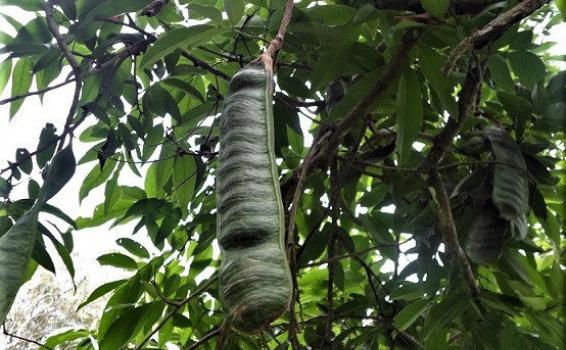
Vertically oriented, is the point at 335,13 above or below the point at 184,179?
above

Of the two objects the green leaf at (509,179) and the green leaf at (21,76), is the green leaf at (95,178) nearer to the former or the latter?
the green leaf at (21,76)

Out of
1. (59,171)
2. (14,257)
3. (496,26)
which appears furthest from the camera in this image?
(59,171)

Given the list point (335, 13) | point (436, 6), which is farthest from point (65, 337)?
point (436, 6)

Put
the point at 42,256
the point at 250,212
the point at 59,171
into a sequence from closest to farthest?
the point at 250,212
the point at 59,171
the point at 42,256

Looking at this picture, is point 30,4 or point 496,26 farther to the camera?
point 30,4

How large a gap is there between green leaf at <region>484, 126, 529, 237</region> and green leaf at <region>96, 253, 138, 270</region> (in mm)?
853

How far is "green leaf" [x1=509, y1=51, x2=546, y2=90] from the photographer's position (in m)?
1.19

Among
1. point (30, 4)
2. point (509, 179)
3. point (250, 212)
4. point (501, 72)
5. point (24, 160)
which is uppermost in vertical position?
point (30, 4)

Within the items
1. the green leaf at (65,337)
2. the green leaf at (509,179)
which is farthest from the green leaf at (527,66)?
the green leaf at (65,337)

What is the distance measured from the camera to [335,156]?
1286 millimetres

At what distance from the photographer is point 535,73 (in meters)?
1.20

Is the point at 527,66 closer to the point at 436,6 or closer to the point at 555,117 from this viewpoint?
the point at 555,117

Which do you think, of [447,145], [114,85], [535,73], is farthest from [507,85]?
[114,85]

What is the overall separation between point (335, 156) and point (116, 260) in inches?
23.0
